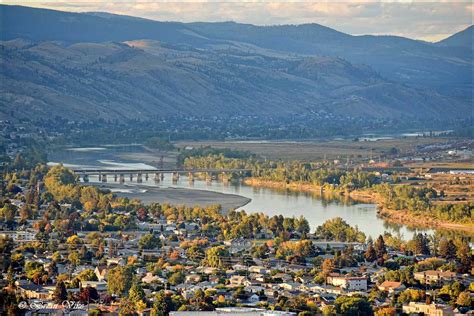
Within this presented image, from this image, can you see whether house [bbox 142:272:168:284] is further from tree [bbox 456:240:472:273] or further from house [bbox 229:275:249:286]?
tree [bbox 456:240:472:273]

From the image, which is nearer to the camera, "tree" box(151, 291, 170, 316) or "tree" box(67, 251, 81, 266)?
"tree" box(151, 291, 170, 316)

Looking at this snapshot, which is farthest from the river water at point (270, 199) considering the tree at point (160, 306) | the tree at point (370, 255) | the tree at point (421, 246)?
the tree at point (160, 306)

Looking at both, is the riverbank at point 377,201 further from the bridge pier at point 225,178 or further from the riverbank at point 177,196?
the riverbank at point 177,196

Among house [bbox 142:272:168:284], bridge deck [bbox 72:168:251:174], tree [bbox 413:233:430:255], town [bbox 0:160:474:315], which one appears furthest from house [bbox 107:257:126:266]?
bridge deck [bbox 72:168:251:174]

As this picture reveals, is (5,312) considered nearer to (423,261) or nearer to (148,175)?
(423,261)

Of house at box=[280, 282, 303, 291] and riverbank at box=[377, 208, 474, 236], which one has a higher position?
riverbank at box=[377, 208, 474, 236]

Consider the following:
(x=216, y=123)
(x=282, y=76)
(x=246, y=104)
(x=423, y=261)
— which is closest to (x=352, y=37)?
(x=282, y=76)
